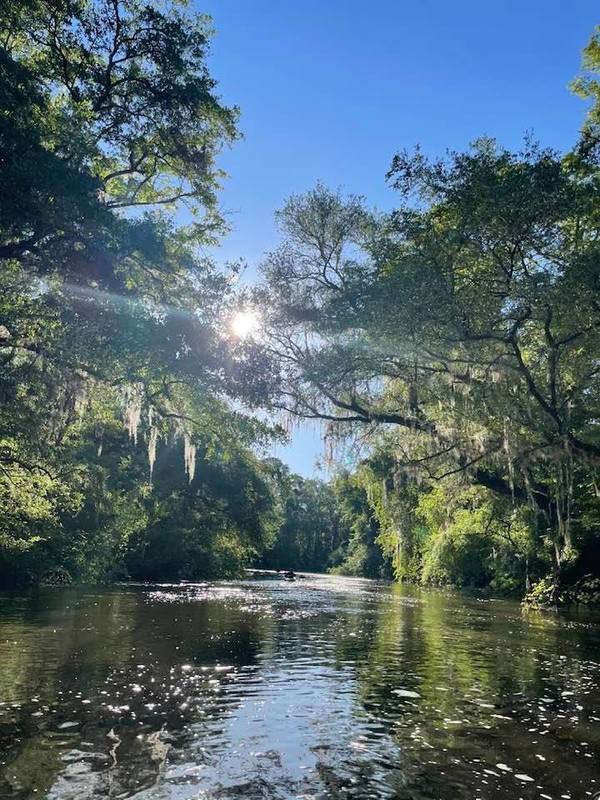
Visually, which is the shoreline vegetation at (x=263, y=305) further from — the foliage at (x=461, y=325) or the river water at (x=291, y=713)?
the river water at (x=291, y=713)

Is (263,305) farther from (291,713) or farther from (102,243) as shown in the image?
(291,713)

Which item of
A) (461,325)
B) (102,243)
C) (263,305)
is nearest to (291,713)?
(102,243)

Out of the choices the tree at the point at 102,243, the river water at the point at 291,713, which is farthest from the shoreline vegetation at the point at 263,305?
the river water at the point at 291,713

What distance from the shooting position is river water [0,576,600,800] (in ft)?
18.3

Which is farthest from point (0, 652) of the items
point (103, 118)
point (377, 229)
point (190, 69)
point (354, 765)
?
point (377, 229)

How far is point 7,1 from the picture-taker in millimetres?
11461

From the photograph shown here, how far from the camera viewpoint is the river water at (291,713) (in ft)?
18.3

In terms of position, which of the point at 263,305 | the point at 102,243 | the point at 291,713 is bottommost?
the point at 291,713

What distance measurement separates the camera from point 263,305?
19.8m

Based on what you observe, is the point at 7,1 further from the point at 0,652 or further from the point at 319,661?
the point at 319,661

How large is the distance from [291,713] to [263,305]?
45.4 ft

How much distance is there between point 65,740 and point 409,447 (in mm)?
18096

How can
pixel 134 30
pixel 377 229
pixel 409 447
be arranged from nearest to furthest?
pixel 134 30, pixel 377 229, pixel 409 447

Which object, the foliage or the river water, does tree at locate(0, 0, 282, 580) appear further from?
the river water
